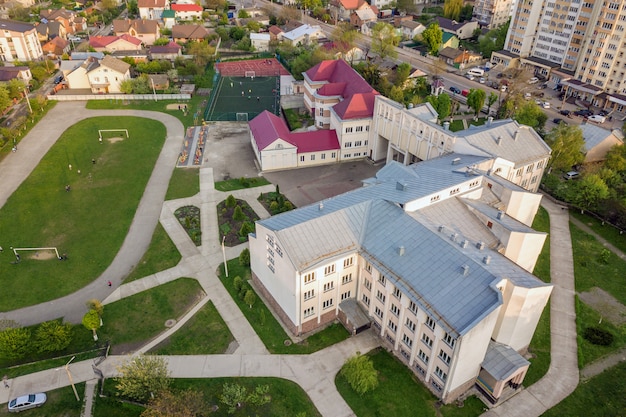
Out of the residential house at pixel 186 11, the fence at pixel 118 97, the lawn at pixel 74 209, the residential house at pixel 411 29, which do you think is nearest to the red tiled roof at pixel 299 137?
the lawn at pixel 74 209

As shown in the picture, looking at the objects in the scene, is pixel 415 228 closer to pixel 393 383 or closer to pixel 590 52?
pixel 393 383

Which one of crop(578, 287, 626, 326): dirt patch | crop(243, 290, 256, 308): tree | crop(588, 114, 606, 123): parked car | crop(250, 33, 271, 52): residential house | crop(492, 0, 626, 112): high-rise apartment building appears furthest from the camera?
crop(250, 33, 271, 52): residential house

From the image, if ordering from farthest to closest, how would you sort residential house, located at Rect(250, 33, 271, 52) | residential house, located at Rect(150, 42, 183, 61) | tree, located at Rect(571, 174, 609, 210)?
1. residential house, located at Rect(250, 33, 271, 52)
2. residential house, located at Rect(150, 42, 183, 61)
3. tree, located at Rect(571, 174, 609, 210)

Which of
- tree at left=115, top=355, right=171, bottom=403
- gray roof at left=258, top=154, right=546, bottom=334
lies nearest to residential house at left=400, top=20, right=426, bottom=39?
gray roof at left=258, top=154, right=546, bottom=334

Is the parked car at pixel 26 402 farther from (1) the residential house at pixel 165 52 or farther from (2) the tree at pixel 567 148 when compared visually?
(1) the residential house at pixel 165 52

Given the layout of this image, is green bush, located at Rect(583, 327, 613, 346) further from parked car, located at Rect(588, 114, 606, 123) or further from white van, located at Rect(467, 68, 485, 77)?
white van, located at Rect(467, 68, 485, 77)

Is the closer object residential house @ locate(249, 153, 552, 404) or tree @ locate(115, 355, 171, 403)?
tree @ locate(115, 355, 171, 403)

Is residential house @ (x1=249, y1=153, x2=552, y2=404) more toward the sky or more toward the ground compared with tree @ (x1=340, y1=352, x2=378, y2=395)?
more toward the sky
